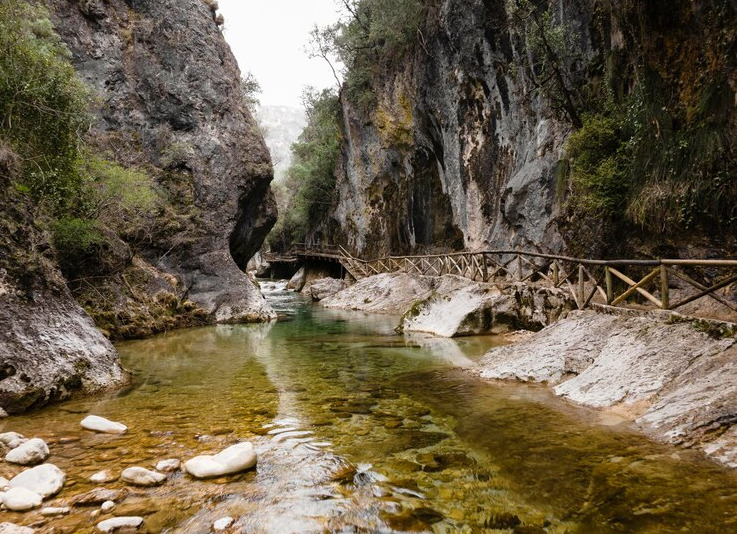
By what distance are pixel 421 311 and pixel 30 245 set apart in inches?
367

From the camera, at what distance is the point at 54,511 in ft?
9.48

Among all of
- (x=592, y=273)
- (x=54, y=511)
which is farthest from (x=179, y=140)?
(x=54, y=511)

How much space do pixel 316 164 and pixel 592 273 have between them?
95.8ft

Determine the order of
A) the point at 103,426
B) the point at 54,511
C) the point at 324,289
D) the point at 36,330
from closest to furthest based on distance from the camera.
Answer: the point at 54,511 < the point at 103,426 < the point at 36,330 < the point at 324,289

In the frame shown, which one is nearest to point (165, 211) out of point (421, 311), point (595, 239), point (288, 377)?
point (421, 311)

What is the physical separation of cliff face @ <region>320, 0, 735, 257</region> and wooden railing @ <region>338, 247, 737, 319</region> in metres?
0.90

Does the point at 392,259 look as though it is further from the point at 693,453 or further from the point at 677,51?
the point at 693,453

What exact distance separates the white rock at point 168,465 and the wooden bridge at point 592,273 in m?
5.90

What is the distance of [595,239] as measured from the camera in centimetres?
1132

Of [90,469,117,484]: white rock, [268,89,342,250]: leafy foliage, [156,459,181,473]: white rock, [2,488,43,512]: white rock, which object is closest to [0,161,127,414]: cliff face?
[90,469,117,484]: white rock

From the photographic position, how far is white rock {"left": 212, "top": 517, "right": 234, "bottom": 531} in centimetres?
275

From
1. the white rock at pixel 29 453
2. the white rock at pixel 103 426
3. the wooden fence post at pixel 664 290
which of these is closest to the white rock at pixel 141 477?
the white rock at pixel 29 453

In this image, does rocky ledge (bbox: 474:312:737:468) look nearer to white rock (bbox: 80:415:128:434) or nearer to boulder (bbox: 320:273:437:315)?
white rock (bbox: 80:415:128:434)

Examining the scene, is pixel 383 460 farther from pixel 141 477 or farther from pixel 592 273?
pixel 592 273
